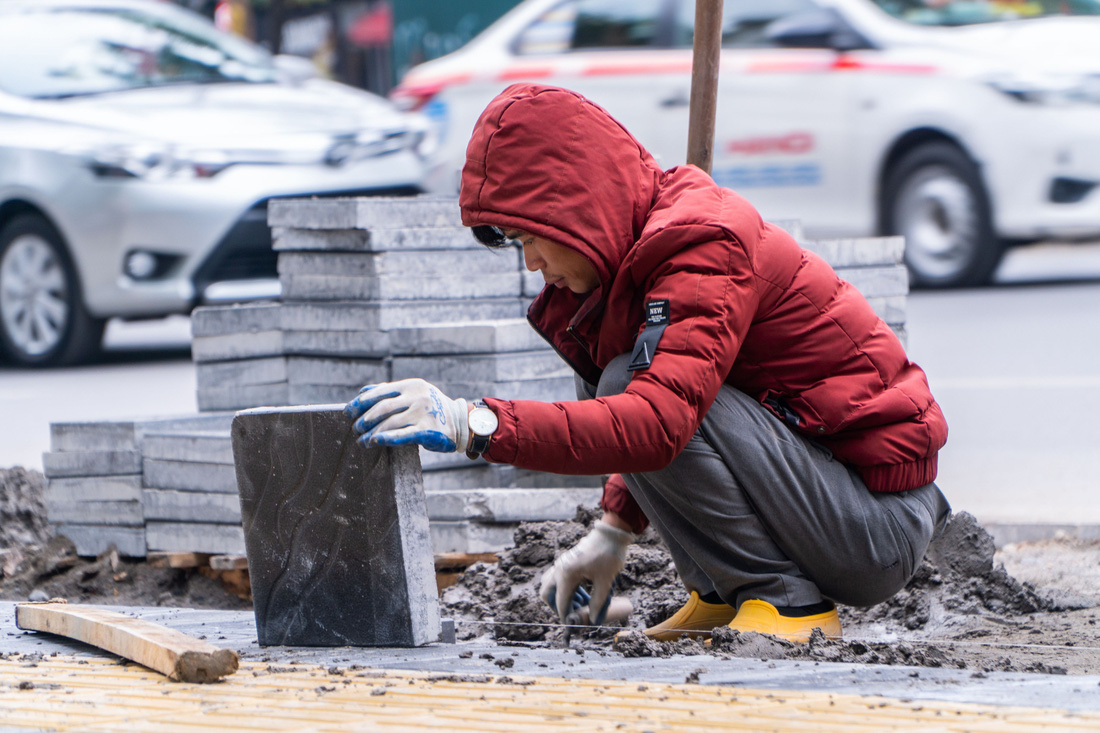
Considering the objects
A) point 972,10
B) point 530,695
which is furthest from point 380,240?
point 972,10

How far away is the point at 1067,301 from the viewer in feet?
29.7

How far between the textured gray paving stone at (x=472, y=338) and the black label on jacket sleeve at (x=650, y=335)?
1.53 m

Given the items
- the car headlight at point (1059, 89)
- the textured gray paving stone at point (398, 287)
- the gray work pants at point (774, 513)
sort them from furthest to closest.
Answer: the car headlight at point (1059, 89)
the textured gray paving stone at point (398, 287)
the gray work pants at point (774, 513)

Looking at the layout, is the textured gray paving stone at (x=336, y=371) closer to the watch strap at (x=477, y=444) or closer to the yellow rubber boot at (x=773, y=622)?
the yellow rubber boot at (x=773, y=622)

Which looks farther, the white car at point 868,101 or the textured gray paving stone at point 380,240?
the white car at point 868,101

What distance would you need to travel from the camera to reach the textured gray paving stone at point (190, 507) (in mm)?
4156

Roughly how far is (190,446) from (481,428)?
1936 mm

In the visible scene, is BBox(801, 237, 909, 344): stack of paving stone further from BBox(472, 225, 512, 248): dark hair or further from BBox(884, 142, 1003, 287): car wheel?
BBox(884, 142, 1003, 287): car wheel

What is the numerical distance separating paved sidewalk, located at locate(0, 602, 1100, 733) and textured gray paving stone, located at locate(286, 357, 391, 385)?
1639 millimetres

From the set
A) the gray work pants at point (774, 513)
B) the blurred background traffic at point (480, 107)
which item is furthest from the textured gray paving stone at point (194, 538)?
A: the blurred background traffic at point (480, 107)

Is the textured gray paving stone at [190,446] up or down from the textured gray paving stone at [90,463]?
up

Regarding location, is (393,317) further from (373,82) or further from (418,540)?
(373,82)

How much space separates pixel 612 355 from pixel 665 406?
1.12 feet

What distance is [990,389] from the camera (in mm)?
6582
